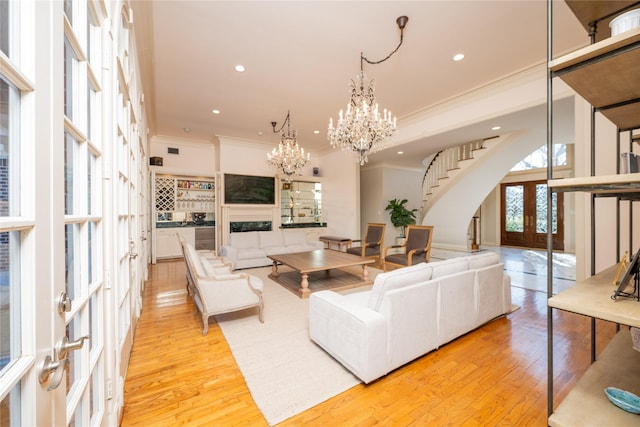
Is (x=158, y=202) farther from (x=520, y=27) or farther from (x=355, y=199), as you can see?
(x=520, y=27)

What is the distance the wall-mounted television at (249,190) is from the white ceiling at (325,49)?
2.23 meters

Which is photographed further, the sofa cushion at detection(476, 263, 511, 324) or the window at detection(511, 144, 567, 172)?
the window at detection(511, 144, 567, 172)

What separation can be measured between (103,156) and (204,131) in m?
5.69

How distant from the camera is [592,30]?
1.14 m

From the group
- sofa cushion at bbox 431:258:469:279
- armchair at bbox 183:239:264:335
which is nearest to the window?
sofa cushion at bbox 431:258:469:279

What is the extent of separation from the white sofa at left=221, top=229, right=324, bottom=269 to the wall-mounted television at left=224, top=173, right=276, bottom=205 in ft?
4.62

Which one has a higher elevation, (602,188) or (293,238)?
(602,188)

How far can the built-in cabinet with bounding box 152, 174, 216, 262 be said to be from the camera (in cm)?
647

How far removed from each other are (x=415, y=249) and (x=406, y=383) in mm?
3453

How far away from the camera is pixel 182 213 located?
6930 mm

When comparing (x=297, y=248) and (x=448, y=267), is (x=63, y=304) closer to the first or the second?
(x=448, y=267)

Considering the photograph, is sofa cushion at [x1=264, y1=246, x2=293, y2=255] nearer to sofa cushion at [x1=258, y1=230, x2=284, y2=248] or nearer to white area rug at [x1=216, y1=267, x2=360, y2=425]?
sofa cushion at [x1=258, y1=230, x2=284, y2=248]

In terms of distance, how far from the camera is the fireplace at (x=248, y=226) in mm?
7125

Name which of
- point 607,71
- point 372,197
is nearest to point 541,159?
point 372,197
